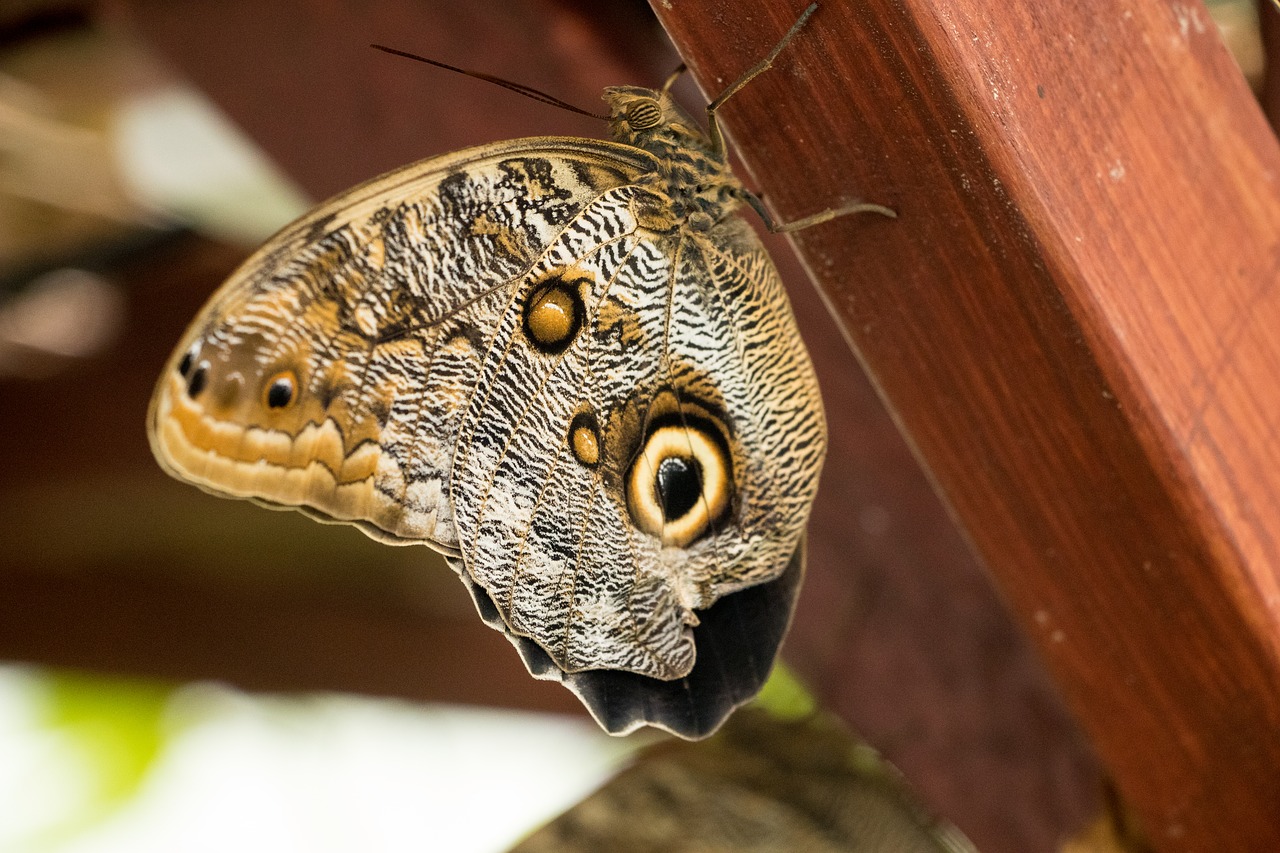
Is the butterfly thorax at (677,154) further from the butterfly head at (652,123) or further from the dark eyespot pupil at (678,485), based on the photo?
the dark eyespot pupil at (678,485)

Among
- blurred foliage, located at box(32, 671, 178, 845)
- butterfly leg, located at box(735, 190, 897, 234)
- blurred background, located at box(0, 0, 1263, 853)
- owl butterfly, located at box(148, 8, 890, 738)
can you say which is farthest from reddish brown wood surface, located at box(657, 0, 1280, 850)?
blurred foliage, located at box(32, 671, 178, 845)

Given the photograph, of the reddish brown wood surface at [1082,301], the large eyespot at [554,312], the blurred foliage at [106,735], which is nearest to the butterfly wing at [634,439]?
the large eyespot at [554,312]

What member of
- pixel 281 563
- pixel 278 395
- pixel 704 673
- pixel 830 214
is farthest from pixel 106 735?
pixel 830 214

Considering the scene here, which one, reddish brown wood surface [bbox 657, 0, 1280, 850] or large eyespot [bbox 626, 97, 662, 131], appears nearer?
reddish brown wood surface [bbox 657, 0, 1280, 850]

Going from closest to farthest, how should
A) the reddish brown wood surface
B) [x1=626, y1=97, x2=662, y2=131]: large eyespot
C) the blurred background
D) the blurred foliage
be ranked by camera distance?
the reddish brown wood surface, [x1=626, y1=97, x2=662, y2=131]: large eyespot, the blurred background, the blurred foliage

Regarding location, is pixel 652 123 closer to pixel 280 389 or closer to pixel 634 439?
pixel 634 439

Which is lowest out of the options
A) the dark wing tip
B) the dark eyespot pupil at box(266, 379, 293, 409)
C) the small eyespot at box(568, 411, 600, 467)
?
the dark wing tip

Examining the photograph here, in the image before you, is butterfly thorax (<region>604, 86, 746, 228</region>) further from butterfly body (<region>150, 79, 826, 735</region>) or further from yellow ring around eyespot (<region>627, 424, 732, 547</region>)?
yellow ring around eyespot (<region>627, 424, 732, 547</region>)

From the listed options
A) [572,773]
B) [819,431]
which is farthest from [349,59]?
[572,773]
